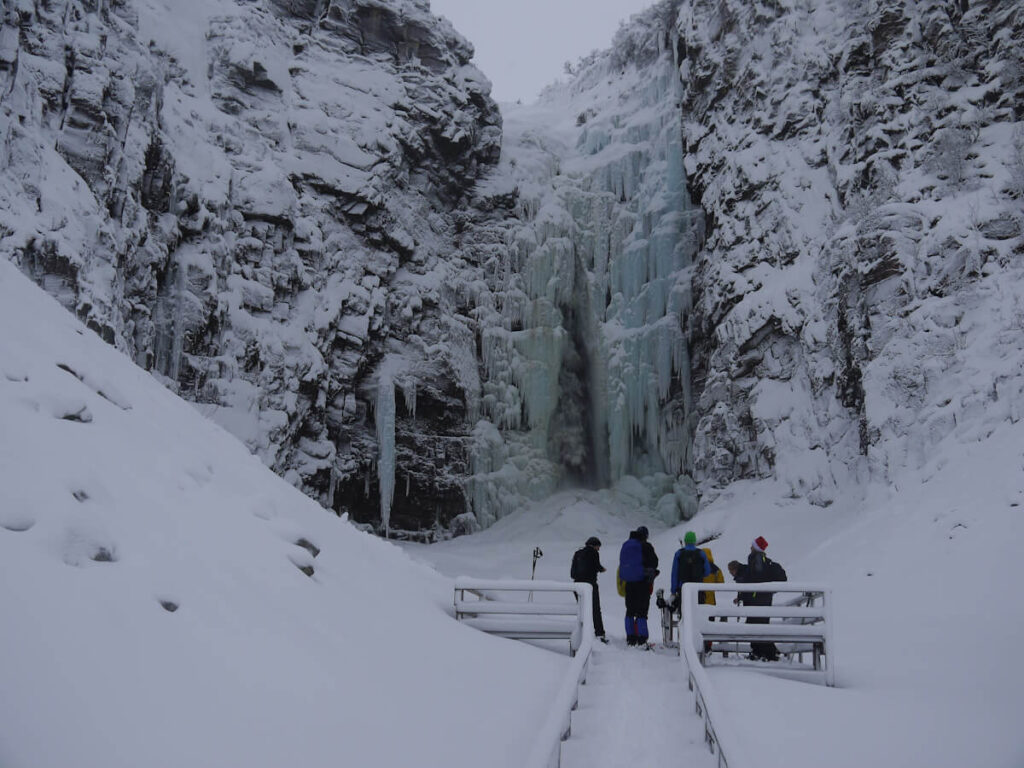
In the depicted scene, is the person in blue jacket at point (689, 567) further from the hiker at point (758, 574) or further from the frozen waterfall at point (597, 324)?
the frozen waterfall at point (597, 324)

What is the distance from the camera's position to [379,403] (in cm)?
2603

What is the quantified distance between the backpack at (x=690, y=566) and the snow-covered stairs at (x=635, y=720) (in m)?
1.28

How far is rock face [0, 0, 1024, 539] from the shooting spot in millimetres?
17328

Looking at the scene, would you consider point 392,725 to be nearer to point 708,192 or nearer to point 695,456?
point 695,456

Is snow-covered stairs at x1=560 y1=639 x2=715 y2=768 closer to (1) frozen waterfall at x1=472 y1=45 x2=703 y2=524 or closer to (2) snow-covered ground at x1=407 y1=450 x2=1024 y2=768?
(2) snow-covered ground at x1=407 y1=450 x2=1024 y2=768

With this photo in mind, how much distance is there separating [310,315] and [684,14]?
17391 mm

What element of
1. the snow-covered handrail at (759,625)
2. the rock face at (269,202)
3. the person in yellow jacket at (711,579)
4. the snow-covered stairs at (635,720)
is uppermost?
the rock face at (269,202)

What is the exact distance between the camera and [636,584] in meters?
8.70

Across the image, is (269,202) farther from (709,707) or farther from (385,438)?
(709,707)

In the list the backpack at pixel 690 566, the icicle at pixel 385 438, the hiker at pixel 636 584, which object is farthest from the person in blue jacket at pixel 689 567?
the icicle at pixel 385 438

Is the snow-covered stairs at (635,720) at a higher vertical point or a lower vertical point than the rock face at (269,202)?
lower

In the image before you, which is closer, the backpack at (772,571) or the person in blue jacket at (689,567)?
the backpack at (772,571)

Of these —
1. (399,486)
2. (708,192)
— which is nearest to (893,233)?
(708,192)

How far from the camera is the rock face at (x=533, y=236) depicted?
17328 mm
